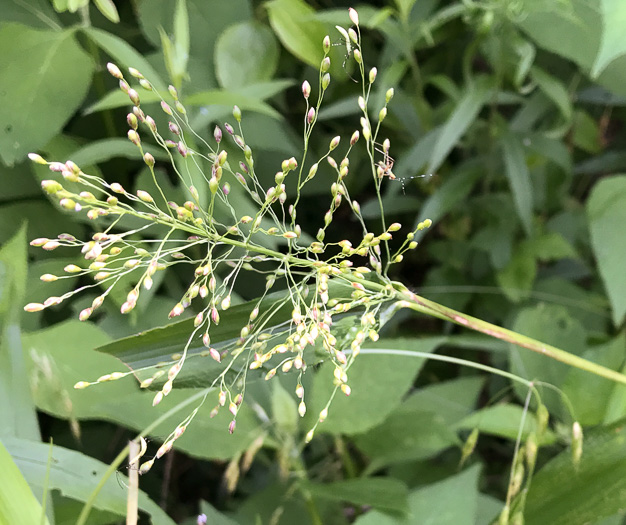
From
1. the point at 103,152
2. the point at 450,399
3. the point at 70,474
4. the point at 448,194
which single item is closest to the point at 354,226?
the point at 448,194

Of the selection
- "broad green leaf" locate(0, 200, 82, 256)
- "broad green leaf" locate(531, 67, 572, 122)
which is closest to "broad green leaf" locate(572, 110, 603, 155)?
"broad green leaf" locate(531, 67, 572, 122)

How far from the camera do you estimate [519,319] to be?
58cm

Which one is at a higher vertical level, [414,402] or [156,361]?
[156,361]

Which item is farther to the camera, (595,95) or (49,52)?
(595,95)

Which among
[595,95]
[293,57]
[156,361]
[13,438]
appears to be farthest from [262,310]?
[595,95]

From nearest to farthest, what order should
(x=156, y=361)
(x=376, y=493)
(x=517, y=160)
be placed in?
(x=156, y=361), (x=376, y=493), (x=517, y=160)

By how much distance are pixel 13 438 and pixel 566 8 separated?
64 cm

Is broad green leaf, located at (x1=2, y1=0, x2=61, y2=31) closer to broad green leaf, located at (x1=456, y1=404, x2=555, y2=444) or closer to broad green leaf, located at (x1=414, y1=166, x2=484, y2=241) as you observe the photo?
broad green leaf, located at (x1=414, y1=166, x2=484, y2=241)

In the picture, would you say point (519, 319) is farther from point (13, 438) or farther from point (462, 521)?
point (13, 438)

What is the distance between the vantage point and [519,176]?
0.56 metres

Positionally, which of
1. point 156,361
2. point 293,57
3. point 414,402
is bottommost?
point 414,402

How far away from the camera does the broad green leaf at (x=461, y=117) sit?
1.67ft

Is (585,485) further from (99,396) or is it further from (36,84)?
(36,84)

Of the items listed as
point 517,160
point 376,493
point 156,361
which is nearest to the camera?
point 156,361
